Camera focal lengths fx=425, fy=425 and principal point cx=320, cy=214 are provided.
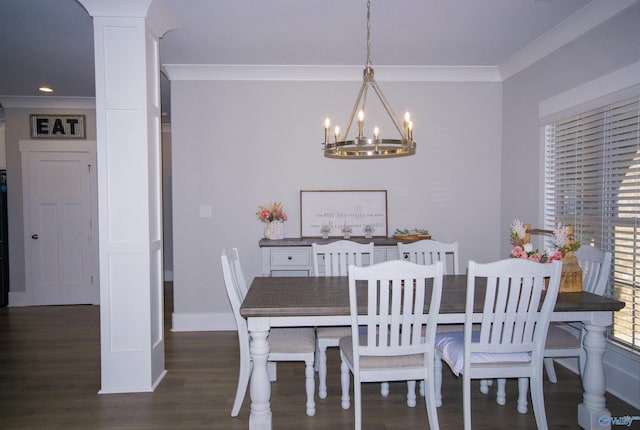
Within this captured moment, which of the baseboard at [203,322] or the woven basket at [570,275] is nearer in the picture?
the woven basket at [570,275]

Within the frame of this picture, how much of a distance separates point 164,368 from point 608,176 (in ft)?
11.7

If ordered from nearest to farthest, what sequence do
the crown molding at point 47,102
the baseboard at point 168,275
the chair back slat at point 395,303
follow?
the chair back slat at point 395,303
the crown molding at point 47,102
the baseboard at point 168,275

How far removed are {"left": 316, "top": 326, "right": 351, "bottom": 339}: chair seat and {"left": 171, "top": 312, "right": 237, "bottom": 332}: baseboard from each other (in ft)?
6.08

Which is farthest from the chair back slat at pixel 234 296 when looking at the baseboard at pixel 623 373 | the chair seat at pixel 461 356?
the baseboard at pixel 623 373

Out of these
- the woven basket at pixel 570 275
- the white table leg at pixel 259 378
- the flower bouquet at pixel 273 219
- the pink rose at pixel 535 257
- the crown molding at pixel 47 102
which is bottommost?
the white table leg at pixel 259 378

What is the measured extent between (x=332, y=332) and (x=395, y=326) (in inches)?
Result: 27.9

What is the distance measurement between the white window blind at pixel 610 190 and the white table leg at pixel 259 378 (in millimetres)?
2394

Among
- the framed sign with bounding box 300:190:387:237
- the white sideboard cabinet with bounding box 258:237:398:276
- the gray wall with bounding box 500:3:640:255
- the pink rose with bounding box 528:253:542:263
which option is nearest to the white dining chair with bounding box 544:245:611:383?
the pink rose with bounding box 528:253:542:263

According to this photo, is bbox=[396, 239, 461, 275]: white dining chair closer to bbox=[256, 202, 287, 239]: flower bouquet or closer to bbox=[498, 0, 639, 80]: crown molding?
bbox=[256, 202, 287, 239]: flower bouquet

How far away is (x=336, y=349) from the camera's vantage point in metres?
3.93

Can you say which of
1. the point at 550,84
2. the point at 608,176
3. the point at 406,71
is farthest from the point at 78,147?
the point at 608,176

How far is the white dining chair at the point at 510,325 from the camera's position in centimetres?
210

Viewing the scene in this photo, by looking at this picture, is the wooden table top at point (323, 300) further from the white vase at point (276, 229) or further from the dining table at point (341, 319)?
the white vase at point (276, 229)

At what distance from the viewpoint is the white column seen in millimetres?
2865
